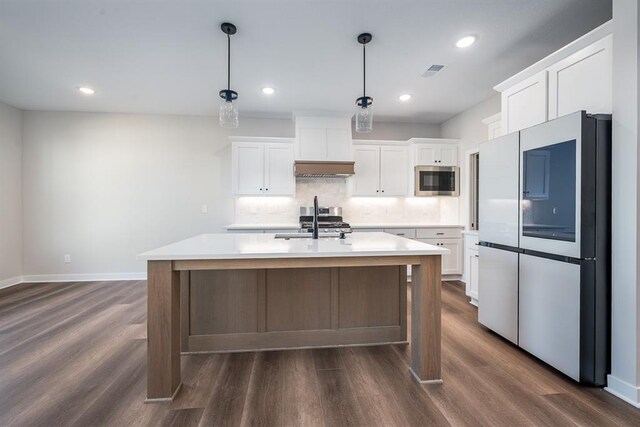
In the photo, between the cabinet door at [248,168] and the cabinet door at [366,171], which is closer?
the cabinet door at [248,168]

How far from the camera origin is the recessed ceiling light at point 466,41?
106 inches

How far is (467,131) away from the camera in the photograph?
469cm

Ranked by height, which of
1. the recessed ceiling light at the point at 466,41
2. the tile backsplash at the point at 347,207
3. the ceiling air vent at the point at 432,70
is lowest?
the tile backsplash at the point at 347,207

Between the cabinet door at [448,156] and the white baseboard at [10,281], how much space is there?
22.4 ft

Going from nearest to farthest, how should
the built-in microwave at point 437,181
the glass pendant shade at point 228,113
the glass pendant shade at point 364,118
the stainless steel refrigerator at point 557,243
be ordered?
the stainless steel refrigerator at point 557,243 < the glass pendant shade at point 228,113 < the glass pendant shade at point 364,118 < the built-in microwave at point 437,181

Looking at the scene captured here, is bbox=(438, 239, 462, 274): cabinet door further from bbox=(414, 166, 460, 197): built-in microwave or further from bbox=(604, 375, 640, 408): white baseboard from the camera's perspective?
bbox=(604, 375, 640, 408): white baseboard

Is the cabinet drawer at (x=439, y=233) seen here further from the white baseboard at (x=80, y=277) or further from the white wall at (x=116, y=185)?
the white baseboard at (x=80, y=277)

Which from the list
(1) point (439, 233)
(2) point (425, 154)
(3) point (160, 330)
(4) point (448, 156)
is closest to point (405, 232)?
(1) point (439, 233)

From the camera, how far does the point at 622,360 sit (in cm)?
181

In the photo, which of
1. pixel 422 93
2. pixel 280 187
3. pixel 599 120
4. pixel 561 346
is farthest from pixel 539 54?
pixel 280 187

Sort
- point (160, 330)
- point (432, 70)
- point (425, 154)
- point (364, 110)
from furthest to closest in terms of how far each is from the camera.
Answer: point (425, 154) < point (432, 70) < point (364, 110) < point (160, 330)

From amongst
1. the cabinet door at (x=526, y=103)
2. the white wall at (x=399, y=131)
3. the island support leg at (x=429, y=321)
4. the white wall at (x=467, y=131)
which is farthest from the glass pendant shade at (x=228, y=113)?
the white wall at (x=467, y=131)

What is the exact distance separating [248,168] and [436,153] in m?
3.05

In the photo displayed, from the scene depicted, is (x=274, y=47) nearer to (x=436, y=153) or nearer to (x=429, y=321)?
(x=429, y=321)
